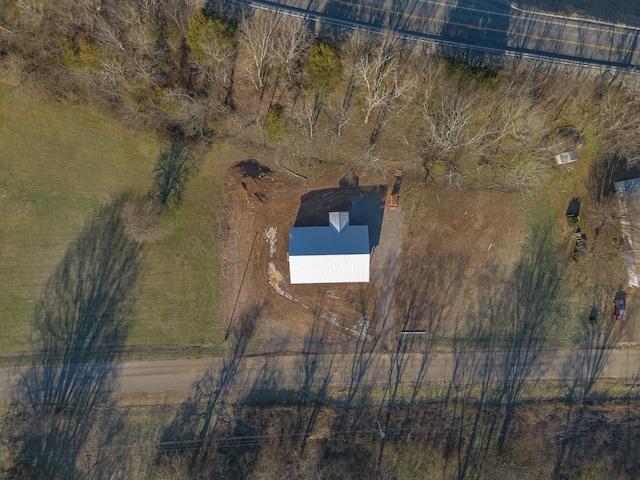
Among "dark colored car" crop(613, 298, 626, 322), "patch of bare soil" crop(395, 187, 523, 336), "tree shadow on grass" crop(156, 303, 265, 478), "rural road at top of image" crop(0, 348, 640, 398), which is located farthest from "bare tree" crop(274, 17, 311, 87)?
"dark colored car" crop(613, 298, 626, 322)

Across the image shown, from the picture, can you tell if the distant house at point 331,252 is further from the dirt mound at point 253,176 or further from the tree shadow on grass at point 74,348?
the tree shadow on grass at point 74,348

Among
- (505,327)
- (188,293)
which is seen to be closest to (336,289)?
(188,293)

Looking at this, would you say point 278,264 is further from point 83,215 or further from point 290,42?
point 290,42


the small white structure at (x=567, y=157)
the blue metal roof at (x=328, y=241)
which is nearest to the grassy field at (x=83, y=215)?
the blue metal roof at (x=328, y=241)

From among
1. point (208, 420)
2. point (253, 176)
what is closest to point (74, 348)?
point (208, 420)

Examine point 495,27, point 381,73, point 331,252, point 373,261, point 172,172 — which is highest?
point 495,27

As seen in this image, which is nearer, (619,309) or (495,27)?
(495,27)

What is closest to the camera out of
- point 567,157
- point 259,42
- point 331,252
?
point 259,42
